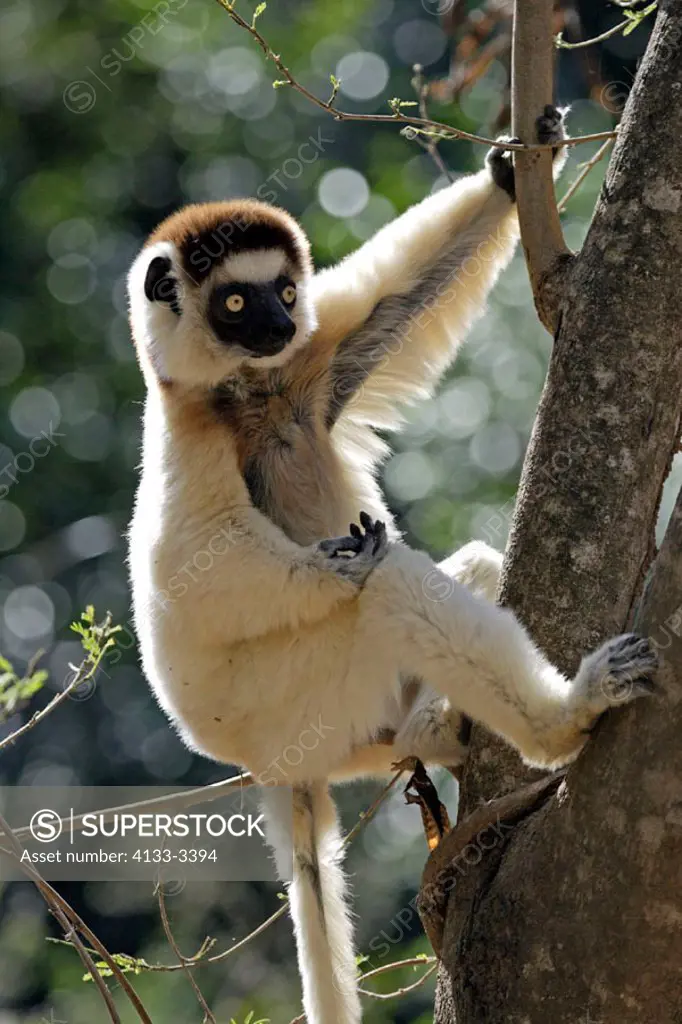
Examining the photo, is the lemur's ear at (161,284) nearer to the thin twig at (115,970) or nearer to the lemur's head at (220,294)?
the lemur's head at (220,294)

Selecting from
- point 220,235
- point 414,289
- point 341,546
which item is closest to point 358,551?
point 341,546

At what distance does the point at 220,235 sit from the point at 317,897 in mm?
2601

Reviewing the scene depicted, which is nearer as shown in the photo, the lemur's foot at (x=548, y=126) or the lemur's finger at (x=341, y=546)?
the lemur's finger at (x=341, y=546)

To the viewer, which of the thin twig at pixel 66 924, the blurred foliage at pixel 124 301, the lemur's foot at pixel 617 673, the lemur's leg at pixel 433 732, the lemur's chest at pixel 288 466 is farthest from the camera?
the blurred foliage at pixel 124 301

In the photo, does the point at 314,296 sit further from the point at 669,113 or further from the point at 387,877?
the point at 387,877

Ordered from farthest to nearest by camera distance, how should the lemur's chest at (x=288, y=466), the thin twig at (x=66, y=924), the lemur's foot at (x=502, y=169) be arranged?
the lemur's foot at (x=502, y=169), the lemur's chest at (x=288, y=466), the thin twig at (x=66, y=924)

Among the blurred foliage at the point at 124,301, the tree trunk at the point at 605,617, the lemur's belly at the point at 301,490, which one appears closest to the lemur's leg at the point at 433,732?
the tree trunk at the point at 605,617

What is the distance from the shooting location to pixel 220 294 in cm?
502

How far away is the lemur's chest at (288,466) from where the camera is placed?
15.8ft

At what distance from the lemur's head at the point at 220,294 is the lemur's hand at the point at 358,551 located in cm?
101

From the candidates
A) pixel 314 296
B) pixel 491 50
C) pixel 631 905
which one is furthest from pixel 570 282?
pixel 491 50

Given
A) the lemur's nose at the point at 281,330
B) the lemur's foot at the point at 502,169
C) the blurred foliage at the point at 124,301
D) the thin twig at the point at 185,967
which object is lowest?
the thin twig at the point at 185,967

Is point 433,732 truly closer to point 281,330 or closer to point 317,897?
point 317,897

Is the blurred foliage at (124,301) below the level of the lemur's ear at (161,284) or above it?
above
